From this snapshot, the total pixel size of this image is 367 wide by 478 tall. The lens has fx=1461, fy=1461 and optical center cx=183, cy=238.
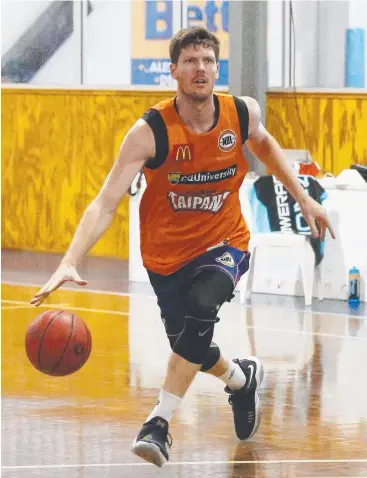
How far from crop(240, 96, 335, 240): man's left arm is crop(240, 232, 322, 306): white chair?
19.2ft

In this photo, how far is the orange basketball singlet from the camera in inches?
A: 252

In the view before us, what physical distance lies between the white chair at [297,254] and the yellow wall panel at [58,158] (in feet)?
11.5

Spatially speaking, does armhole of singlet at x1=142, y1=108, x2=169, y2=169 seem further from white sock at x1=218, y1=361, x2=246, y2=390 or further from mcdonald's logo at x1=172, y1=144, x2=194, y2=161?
white sock at x1=218, y1=361, x2=246, y2=390

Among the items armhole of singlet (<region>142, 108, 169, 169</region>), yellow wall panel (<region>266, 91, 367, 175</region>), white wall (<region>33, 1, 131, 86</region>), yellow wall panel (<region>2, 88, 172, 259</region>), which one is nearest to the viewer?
armhole of singlet (<region>142, 108, 169, 169</region>)

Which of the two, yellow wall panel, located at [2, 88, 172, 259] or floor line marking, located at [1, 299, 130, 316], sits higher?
yellow wall panel, located at [2, 88, 172, 259]

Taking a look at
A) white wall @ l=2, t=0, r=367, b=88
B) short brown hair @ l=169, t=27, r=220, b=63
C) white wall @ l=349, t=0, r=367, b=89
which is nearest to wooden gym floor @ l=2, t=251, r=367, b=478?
short brown hair @ l=169, t=27, r=220, b=63

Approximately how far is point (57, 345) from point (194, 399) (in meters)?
1.74

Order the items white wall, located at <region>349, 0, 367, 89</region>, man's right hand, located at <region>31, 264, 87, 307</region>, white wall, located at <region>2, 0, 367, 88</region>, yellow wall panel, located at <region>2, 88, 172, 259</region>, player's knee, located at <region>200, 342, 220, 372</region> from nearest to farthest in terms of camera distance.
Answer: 1. man's right hand, located at <region>31, 264, 87, 307</region>
2. player's knee, located at <region>200, 342, 220, 372</region>
3. white wall, located at <region>349, 0, 367, 89</region>
4. white wall, located at <region>2, 0, 367, 88</region>
5. yellow wall panel, located at <region>2, 88, 172, 259</region>

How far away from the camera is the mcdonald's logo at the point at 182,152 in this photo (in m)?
6.36

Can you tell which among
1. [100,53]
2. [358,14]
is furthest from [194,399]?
[100,53]

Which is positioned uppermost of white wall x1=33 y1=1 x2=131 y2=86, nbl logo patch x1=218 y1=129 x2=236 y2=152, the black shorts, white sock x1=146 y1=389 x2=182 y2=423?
white wall x1=33 y1=1 x2=131 y2=86

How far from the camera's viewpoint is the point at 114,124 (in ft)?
53.8

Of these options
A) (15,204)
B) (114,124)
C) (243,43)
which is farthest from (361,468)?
(15,204)

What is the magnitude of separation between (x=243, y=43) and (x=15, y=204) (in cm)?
426
